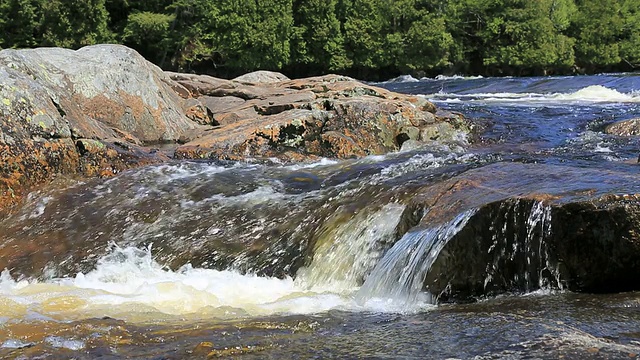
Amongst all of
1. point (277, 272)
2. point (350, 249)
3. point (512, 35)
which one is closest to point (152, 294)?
point (277, 272)

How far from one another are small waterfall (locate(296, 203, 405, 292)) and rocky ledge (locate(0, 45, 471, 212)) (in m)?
3.47

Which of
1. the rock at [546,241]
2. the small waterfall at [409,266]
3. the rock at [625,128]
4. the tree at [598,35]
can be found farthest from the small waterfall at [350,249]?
the tree at [598,35]

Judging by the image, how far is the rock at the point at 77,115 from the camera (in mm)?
7418

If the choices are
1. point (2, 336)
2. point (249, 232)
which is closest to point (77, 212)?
point (249, 232)

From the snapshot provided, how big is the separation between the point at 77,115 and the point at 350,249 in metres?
4.93

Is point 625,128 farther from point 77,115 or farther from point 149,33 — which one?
point 149,33

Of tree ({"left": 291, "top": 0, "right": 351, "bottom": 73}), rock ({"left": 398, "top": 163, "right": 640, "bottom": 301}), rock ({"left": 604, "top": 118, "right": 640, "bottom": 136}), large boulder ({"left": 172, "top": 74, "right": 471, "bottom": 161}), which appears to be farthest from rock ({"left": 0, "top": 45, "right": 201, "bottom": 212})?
tree ({"left": 291, "top": 0, "right": 351, "bottom": 73})

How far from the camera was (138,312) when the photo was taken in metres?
4.58

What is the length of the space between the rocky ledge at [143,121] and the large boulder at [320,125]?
2 cm

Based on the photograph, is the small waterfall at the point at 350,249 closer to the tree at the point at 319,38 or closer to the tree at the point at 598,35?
the tree at the point at 319,38

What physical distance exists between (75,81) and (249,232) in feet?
17.7

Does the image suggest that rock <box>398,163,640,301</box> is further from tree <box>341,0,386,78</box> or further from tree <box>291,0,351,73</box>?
tree <box>341,0,386,78</box>

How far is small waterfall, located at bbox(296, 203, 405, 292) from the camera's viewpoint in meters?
5.44

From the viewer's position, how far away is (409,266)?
15.6 feet
